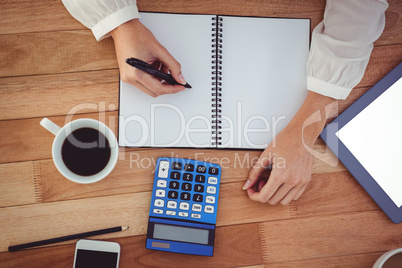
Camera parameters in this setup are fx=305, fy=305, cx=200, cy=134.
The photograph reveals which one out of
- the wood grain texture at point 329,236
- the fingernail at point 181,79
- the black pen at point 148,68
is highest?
the black pen at point 148,68

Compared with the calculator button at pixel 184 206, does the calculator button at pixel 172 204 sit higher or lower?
higher

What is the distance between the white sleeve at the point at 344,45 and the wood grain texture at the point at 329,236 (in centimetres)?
27

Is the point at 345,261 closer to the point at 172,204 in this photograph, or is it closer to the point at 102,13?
the point at 172,204

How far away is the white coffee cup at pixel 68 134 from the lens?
0.52 metres

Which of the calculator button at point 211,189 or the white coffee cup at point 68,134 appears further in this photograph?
the calculator button at point 211,189

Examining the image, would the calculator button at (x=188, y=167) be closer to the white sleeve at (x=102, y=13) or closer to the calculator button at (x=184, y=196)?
the calculator button at (x=184, y=196)

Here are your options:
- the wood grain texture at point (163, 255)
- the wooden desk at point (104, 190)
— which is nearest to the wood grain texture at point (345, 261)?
the wooden desk at point (104, 190)

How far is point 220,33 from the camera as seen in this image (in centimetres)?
66

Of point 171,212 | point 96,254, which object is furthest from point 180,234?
point 96,254

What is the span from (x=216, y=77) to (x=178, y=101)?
96mm

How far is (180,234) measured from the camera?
2.00ft

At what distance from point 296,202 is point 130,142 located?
0.37 meters

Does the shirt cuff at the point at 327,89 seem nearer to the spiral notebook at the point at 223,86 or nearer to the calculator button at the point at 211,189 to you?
the spiral notebook at the point at 223,86

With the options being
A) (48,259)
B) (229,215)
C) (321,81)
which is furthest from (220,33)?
(48,259)
